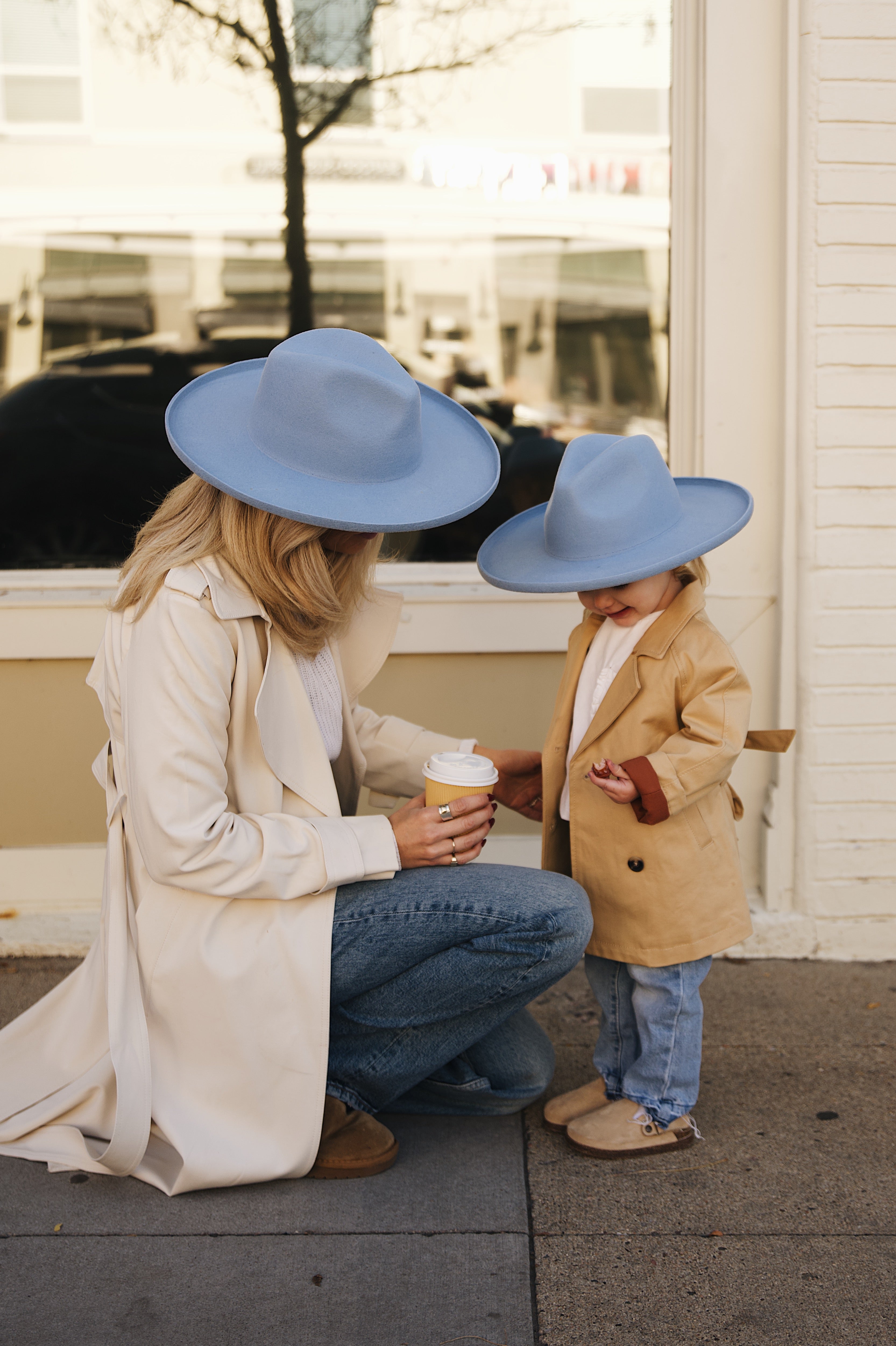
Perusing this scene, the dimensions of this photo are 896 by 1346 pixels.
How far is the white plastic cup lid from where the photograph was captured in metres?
2.20

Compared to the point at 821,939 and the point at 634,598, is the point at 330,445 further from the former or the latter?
the point at 821,939

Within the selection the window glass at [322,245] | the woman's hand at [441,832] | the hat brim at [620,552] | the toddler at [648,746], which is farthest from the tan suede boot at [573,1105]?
the window glass at [322,245]

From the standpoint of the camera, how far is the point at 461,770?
2.20 meters

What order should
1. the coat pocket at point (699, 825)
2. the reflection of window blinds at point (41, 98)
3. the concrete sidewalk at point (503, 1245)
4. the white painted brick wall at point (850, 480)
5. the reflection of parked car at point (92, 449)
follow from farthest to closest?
the reflection of parked car at point (92, 449), the reflection of window blinds at point (41, 98), the white painted brick wall at point (850, 480), the coat pocket at point (699, 825), the concrete sidewalk at point (503, 1245)

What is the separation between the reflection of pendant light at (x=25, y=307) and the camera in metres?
3.71

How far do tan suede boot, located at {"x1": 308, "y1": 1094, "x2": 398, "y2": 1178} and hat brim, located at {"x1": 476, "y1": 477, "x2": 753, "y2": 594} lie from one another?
1.19 metres

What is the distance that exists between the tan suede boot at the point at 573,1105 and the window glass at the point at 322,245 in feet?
5.95

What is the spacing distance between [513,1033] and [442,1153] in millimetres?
309

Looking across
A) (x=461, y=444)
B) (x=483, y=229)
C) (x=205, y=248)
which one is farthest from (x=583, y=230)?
(x=461, y=444)

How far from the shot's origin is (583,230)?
12.0ft

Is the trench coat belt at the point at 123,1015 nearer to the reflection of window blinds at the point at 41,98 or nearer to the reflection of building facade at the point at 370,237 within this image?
the reflection of building facade at the point at 370,237

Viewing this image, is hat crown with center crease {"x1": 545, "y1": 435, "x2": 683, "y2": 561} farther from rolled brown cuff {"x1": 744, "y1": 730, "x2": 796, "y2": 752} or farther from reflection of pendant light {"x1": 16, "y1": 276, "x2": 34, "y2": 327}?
reflection of pendant light {"x1": 16, "y1": 276, "x2": 34, "y2": 327}

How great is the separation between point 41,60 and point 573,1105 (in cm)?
354

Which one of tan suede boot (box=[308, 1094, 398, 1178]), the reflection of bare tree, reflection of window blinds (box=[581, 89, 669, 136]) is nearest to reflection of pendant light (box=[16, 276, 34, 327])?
the reflection of bare tree
